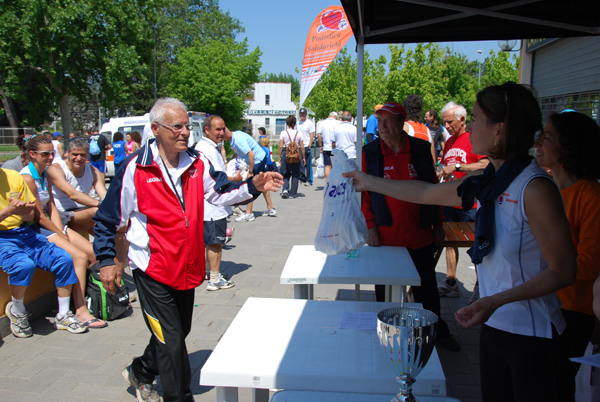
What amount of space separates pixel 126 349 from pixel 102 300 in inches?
31.0

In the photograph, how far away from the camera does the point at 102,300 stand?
473 cm

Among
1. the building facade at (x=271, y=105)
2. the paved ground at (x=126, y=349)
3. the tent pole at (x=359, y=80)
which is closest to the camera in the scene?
the paved ground at (x=126, y=349)

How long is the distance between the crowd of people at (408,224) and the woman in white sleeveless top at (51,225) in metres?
0.02

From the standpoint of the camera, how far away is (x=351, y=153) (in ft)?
36.4

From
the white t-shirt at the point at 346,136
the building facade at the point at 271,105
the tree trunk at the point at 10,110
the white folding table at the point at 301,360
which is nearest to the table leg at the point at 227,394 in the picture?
the white folding table at the point at 301,360

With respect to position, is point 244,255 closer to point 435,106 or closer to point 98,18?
point 98,18

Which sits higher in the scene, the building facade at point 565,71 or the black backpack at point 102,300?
the building facade at point 565,71

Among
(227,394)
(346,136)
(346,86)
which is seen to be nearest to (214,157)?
(227,394)

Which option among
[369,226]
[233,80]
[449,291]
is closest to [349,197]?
[369,226]

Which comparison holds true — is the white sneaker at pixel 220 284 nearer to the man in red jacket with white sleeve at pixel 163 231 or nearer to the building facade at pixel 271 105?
the man in red jacket with white sleeve at pixel 163 231

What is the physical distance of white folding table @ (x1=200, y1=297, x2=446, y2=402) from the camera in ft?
6.00

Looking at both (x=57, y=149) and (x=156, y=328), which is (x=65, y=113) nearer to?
(x=57, y=149)

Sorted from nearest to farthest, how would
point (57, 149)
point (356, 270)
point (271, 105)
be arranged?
1. point (356, 270)
2. point (57, 149)
3. point (271, 105)

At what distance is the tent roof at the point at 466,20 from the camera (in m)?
3.91
